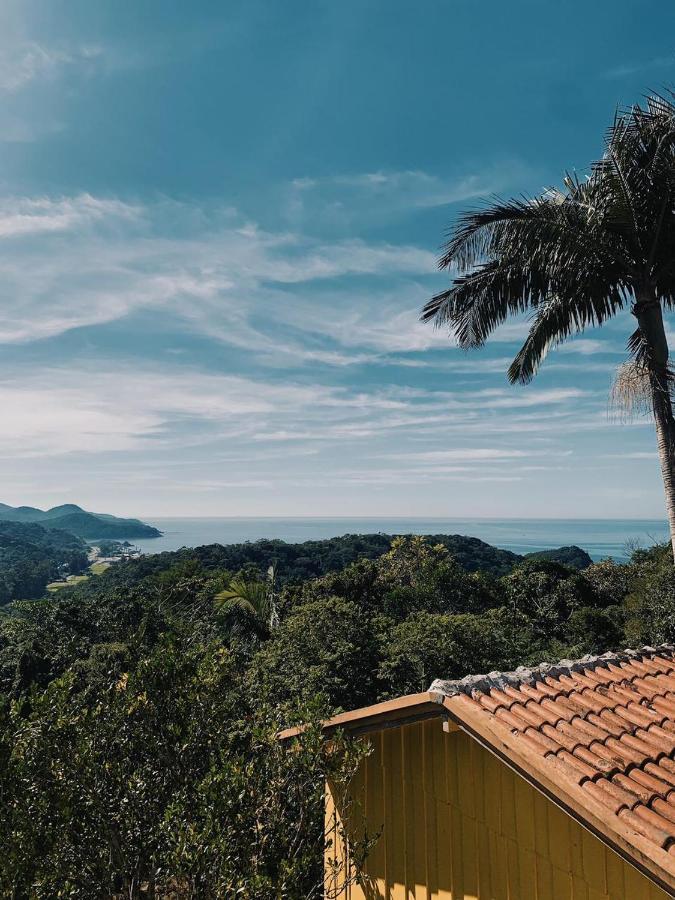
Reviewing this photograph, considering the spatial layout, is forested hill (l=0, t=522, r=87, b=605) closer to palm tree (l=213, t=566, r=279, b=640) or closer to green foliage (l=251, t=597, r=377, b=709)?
palm tree (l=213, t=566, r=279, b=640)

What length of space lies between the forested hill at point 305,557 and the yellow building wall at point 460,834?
171ft

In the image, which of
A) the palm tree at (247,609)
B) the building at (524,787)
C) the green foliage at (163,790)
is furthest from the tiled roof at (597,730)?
the palm tree at (247,609)

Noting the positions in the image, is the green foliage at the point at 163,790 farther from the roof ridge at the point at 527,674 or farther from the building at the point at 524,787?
the roof ridge at the point at 527,674

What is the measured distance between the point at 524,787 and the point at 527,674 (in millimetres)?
1158

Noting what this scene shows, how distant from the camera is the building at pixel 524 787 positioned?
132 inches

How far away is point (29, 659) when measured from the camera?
29.5 meters

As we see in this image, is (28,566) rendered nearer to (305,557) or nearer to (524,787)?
(305,557)

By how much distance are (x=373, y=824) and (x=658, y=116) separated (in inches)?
388

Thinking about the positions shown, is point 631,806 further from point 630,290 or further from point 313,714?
point 630,290

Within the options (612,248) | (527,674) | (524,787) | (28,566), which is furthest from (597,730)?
(28,566)

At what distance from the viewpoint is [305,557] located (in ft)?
226

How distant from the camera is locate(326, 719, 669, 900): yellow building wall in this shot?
12.7 feet

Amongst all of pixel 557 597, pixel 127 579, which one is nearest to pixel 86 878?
pixel 557 597

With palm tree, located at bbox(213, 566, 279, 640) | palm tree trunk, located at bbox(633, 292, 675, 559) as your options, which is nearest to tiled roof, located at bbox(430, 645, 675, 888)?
palm tree trunk, located at bbox(633, 292, 675, 559)
